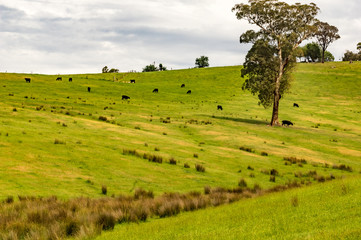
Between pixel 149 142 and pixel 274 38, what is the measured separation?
31.2 m

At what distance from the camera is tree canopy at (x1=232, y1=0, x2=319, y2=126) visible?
54.8 metres

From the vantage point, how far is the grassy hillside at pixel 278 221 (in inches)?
342

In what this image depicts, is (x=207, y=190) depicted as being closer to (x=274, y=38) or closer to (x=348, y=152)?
(x=348, y=152)

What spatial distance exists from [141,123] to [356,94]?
245ft

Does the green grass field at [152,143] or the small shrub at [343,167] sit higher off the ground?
the green grass field at [152,143]

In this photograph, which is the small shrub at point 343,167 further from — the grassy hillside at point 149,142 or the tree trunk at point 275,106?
the tree trunk at point 275,106

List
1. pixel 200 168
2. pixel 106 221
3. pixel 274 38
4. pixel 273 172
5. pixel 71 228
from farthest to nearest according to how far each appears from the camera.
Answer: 1. pixel 274 38
2. pixel 273 172
3. pixel 200 168
4. pixel 106 221
5. pixel 71 228

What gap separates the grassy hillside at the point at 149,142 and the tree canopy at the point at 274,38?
24.4 feet

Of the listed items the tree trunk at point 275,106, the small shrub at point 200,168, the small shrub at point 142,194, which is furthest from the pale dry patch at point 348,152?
the small shrub at point 142,194

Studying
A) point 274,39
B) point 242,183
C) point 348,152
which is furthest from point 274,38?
point 242,183

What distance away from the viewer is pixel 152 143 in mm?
32344

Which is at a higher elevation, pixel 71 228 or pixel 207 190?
pixel 71 228

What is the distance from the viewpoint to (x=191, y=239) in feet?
30.9

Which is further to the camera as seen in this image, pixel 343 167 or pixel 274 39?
pixel 274 39
